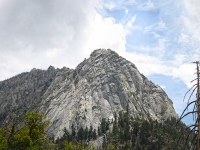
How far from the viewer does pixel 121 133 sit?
185 metres

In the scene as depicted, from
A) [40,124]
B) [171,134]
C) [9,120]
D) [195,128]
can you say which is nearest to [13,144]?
[40,124]

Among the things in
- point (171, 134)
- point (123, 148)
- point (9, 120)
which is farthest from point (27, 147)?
point (171, 134)

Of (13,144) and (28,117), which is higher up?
(28,117)

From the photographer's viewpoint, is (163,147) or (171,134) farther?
(171,134)

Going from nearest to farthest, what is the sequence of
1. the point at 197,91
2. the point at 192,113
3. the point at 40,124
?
the point at 192,113 → the point at 197,91 → the point at 40,124

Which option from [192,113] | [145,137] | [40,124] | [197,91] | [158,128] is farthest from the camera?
[158,128]

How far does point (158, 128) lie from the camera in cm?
19650

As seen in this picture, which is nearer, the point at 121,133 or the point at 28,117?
the point at 28,117

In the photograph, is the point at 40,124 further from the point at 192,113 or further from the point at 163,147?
the point at 163,147

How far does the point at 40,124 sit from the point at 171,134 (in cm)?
16714

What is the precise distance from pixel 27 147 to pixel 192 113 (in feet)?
85.6

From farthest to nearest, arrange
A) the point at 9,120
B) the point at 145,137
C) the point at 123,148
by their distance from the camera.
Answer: the point at 145,137, the point at 123,148, the point at 9,120

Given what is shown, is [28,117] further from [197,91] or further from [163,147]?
[163,147]

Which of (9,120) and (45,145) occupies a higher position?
(9,120)
